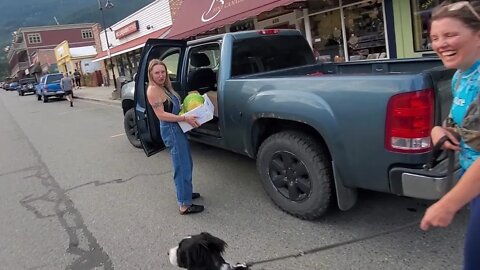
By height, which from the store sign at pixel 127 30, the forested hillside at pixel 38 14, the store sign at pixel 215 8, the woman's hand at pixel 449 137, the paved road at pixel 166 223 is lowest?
the paved road at pixel 166 223

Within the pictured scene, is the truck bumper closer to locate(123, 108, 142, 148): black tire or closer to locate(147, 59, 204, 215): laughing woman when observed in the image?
locate(147, 59, 204, 215): laughing woman

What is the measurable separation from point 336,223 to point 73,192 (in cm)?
365

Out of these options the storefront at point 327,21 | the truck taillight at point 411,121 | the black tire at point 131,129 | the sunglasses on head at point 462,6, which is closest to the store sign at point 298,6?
the storefront at point 327,21

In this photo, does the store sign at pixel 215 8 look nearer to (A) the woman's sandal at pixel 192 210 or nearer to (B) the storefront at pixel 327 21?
(B) the storefront at pixel 327 21

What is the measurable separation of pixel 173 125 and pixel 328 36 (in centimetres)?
958

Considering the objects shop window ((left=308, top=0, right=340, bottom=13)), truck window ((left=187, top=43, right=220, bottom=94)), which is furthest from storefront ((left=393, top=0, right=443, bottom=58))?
truck window ((left=187, top=43, right=220, bottom=94))

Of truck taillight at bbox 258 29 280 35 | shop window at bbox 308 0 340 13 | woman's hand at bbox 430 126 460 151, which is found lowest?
woman's hand at bbox 430 126 460 151

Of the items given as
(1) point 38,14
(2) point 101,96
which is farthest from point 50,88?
(1) point 38,14

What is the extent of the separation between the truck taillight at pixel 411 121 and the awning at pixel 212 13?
7.57 meters

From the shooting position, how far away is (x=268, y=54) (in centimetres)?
531

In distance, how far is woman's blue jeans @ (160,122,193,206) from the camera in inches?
174

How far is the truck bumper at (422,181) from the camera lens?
9.42 feet

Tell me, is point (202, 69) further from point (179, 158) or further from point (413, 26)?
point (413, 26)

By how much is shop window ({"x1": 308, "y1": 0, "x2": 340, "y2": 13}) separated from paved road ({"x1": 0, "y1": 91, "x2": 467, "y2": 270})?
7122 mm
